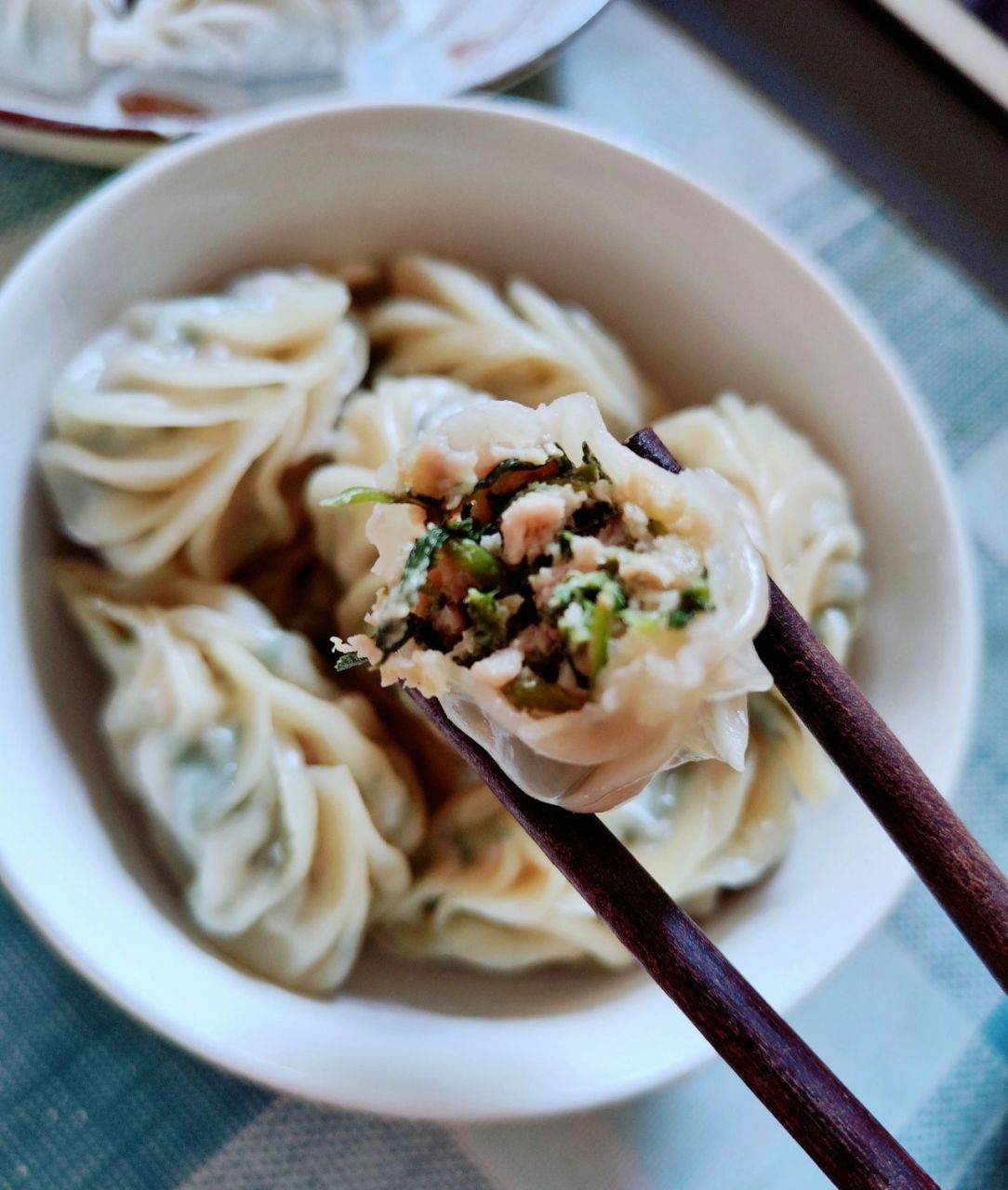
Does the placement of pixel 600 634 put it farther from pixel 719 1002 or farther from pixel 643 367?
pixel 643 367

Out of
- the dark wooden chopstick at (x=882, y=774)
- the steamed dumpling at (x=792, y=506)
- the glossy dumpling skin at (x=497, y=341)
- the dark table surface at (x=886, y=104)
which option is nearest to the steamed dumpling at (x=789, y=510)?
the steamed dumpling at (x=792, y=506)

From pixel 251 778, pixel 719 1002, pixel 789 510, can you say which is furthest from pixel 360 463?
pixel 719 1002

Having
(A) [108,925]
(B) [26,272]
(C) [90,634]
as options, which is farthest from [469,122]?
(A) [108,925]

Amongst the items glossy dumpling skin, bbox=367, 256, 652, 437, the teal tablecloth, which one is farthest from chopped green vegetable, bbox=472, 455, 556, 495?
the teal tablecloth

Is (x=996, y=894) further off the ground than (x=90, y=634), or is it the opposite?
(x=996, y=894)

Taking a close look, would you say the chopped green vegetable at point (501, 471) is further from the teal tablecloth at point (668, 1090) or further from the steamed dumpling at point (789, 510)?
the teal tablecloth at point (668, 1090)

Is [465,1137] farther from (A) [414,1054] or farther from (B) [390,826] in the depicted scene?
(B) [390,826]

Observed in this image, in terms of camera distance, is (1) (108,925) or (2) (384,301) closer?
(1) (108,925)
